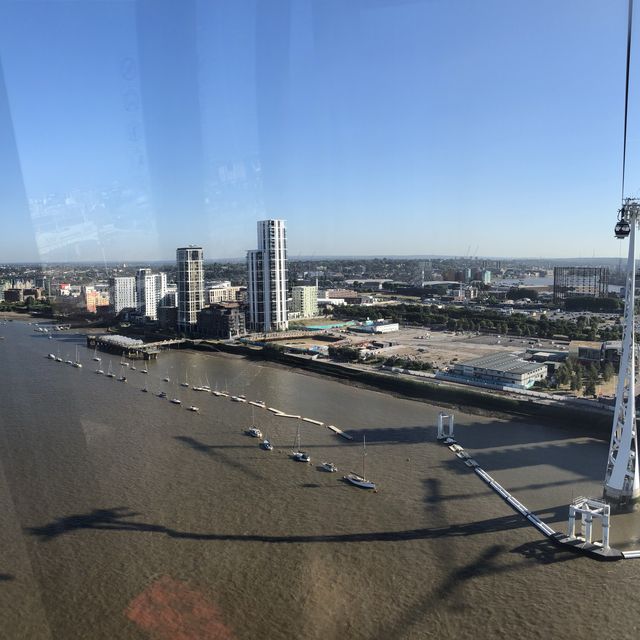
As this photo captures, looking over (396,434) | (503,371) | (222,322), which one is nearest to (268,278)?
(222,322)

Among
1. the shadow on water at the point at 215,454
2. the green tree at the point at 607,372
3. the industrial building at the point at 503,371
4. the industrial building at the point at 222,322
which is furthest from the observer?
the industrial building at the point at 222,322

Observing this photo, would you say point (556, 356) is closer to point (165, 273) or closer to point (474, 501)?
point (474, 501)

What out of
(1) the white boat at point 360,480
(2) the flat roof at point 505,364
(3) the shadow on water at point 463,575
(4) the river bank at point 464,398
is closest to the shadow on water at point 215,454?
(1) the white boat at point 360,480

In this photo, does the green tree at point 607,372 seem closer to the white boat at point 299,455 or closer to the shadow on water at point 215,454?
the white boat at point 299,455

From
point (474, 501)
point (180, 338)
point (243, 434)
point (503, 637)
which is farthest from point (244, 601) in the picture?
point (180, 338)

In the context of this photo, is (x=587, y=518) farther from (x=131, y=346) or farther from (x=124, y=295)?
(x=124, y=295)

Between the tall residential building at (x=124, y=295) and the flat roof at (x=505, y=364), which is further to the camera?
the tall residential building at (x=124, y=295)
